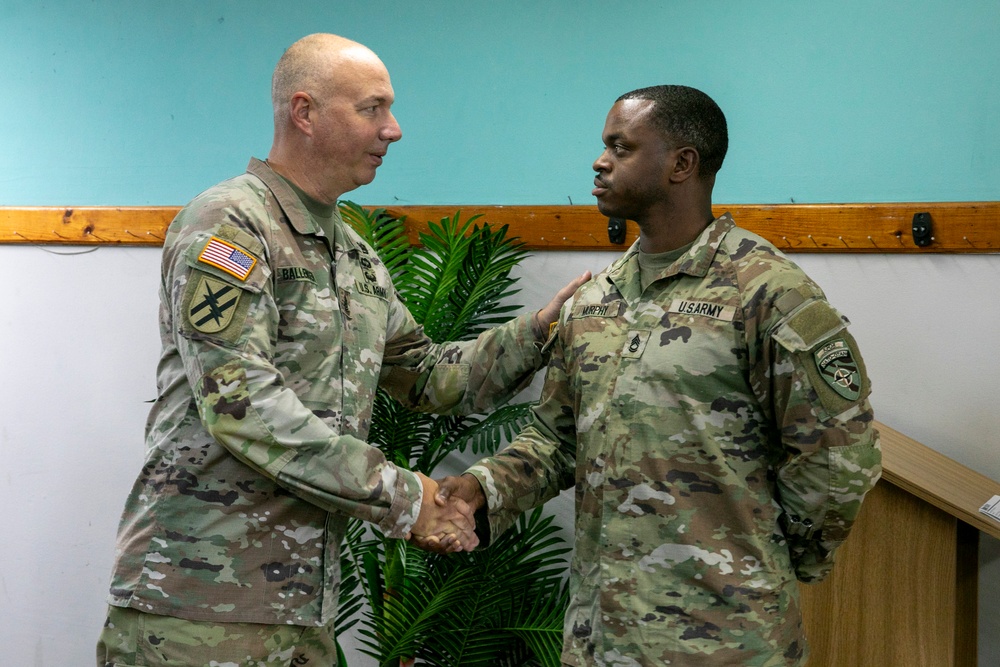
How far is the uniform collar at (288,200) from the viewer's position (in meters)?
1.89

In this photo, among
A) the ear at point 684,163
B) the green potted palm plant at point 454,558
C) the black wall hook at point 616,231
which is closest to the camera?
the ear at point 684,163

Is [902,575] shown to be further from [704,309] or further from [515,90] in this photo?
[515,90]

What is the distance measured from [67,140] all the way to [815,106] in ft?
8.77

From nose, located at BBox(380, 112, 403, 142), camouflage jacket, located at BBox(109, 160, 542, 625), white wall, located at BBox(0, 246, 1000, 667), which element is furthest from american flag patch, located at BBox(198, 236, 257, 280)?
white wall, located at BBox(0, 246, 1000, 667)

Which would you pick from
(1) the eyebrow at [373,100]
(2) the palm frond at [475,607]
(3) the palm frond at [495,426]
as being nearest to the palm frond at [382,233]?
(3) the palm frond at [495,426]

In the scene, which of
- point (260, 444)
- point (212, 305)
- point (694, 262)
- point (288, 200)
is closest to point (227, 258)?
point (212, 305)

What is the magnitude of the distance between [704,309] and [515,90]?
4.90ft

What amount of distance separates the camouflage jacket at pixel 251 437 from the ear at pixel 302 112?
14 centimetres

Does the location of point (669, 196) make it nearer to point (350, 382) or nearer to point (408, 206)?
point (350, 382)

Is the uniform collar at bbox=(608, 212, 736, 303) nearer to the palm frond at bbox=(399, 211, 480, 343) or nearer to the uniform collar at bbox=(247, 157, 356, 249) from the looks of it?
the uniform collar at bbox=(247, 157, 356, 249)

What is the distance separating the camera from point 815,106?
263 centimetres

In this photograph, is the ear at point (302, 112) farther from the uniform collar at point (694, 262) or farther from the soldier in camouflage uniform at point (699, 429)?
the uniform collar at point (694, 262)

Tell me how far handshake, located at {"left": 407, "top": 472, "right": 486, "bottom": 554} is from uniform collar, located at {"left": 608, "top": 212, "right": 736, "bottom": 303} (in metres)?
0.52

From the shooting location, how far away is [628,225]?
112 inches
